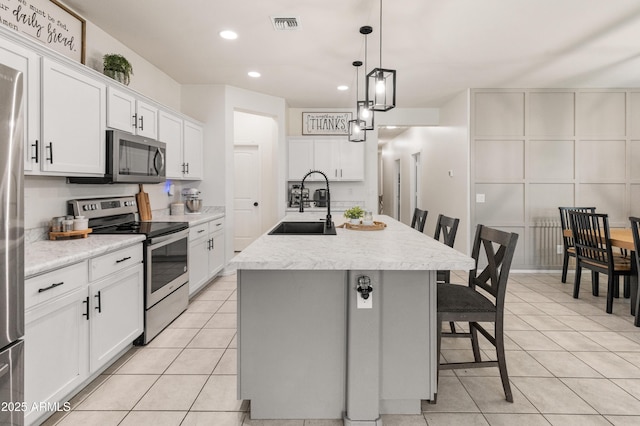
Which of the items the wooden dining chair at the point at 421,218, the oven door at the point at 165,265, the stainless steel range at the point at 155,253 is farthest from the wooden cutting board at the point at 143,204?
the wooden dining chair at the point at 421,218

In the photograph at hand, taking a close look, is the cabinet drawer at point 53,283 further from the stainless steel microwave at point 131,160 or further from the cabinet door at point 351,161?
the cabinet door at point 351,161

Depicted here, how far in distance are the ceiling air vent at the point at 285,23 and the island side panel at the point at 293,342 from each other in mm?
2365

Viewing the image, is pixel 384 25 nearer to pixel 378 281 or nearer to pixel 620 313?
pixel 378 281

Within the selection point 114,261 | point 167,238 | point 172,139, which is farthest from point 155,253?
point 172,139

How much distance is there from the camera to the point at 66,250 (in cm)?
203

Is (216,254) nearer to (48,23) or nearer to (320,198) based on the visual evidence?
(320,198)

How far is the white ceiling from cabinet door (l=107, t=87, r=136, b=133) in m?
0.72

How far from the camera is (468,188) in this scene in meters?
5.20

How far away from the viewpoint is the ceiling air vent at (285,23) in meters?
3.03

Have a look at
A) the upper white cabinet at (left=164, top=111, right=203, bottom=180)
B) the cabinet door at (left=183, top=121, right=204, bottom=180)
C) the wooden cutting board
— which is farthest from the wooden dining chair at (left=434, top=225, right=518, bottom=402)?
the cabinet door at (left=183, top=121, right=204, bottom=180)

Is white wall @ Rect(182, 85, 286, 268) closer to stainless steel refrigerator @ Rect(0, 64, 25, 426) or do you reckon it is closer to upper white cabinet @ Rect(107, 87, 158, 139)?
upper white cabinet @ Rect(107, 87, 158, 139)

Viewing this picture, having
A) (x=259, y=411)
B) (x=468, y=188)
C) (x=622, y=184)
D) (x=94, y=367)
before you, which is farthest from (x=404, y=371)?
(x=622, y=184)

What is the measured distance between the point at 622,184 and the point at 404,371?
530 cm

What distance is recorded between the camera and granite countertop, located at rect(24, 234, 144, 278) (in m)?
1.70
